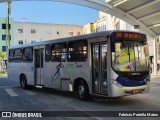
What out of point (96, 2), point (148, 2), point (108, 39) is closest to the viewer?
point (108, 39)

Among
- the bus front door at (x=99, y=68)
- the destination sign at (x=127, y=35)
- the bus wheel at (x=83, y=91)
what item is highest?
the destination sign at (x=127, y=35)

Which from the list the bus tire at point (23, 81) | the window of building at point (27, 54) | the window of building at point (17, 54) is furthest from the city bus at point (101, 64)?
the window of building at point (17, 54)

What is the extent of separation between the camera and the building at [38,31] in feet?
274

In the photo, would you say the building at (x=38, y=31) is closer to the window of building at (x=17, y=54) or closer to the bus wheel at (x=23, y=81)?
the window of building at (x=17, y=54)

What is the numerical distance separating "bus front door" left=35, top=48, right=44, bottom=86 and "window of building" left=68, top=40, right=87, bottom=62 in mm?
3383

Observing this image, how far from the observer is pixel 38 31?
85500 mm

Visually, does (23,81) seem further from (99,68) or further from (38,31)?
(38,31)

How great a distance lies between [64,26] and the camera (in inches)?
3519

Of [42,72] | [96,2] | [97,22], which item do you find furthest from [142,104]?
[97,22]

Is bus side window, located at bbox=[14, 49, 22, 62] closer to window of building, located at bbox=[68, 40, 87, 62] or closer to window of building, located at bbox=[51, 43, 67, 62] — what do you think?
window of building, located at bbox=[51, 43, 67, 62]

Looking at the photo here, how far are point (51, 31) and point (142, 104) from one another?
75.2m

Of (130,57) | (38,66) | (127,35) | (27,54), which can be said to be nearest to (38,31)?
(27,54)

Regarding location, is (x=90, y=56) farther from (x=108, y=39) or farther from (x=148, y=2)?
(x=148, y=2)

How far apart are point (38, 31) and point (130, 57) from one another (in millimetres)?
73392
